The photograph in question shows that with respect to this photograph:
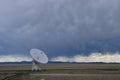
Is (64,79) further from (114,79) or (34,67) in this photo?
(34,67)

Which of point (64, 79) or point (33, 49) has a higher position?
point (33, 49)

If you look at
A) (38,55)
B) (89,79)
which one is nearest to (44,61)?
(38,55)

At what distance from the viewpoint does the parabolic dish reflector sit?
93662mm

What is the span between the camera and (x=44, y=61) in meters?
93.5

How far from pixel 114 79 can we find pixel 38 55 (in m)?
38.4

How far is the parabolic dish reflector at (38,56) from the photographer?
307 feet

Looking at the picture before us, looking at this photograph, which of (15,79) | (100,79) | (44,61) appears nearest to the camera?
(100,79)

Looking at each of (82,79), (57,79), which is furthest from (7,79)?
(82,79)

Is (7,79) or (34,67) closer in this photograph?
(7,79)

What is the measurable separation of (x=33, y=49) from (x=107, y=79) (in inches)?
1520

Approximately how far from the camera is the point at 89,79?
63719mm

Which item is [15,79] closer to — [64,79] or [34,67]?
[64,79]

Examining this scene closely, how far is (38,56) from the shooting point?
95812 mm

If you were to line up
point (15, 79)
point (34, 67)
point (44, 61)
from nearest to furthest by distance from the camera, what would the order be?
point (15, 79)
point (44, 61)
point (34, 67)
